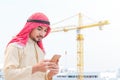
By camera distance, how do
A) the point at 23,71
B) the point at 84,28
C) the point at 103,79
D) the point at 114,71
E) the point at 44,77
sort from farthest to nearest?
1. the point at 114,71
2. the point at 103,79
3. the point at 84,28
4. the point at 44,77
5. the point at 23,71

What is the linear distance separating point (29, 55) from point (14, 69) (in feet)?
0.56

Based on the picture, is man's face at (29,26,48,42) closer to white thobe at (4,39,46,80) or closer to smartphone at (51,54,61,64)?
white thobe at (4,39,46,80)

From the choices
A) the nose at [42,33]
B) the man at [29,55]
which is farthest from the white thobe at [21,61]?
the nose at [42,33]

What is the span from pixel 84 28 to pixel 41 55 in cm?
4164

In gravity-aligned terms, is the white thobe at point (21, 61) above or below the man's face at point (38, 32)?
below

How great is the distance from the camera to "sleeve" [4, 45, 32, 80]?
8.17 feet

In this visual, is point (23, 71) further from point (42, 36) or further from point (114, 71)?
point (114, 71)

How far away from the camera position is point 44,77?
271cm

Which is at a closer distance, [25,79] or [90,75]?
[25,79]

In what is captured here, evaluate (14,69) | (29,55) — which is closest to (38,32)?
(29,55)

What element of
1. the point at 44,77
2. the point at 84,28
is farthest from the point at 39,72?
the point at 84,28

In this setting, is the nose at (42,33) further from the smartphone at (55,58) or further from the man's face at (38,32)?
the smartphone at (55,58)

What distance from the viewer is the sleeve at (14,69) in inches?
98.0

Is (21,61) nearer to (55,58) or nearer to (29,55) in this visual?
(29,55)
